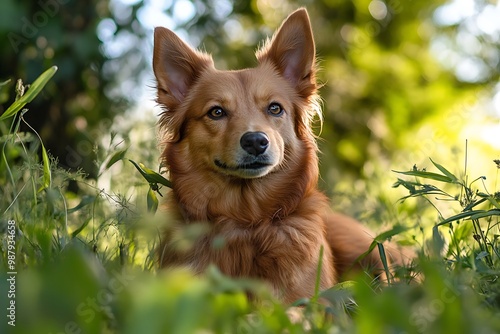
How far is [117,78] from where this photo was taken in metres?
6.17

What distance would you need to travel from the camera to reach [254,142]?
318 centimetres

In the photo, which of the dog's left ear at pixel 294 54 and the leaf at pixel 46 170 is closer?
the leaf at pixel 46 170

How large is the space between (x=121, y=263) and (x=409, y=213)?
272cm

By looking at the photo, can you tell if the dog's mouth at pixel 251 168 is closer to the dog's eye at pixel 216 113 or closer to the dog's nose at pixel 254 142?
the dog's nose at pixel 254 142

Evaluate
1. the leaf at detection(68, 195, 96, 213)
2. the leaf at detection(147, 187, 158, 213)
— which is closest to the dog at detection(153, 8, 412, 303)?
the leaf at detection(147, 187, 158, 213)

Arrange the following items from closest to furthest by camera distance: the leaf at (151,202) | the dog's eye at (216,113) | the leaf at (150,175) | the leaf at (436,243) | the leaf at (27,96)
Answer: the leaf at (436,243) → the leaf at (27,96) → the leaf at (151,202) → the leaf at (150,175) → the dog's eye at (216,113)

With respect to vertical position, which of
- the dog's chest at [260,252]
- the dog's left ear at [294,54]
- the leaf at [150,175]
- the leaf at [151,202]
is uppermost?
the dog's left ear at [294,54]

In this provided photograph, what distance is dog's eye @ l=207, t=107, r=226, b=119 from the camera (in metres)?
3.48

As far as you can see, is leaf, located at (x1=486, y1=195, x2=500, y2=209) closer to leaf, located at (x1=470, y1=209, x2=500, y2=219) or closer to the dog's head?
leaf, located at (x1=470, y1=209, x2=500, y2=219)

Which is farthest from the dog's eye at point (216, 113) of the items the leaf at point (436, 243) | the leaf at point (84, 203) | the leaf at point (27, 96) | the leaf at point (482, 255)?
the leaf at point (482, 255)

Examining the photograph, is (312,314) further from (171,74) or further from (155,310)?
(171,74)

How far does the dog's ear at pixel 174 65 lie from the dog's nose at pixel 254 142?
725 millimetres

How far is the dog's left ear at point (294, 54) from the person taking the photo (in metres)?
3.69

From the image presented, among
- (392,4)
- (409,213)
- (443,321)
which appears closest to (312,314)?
(443,321)
